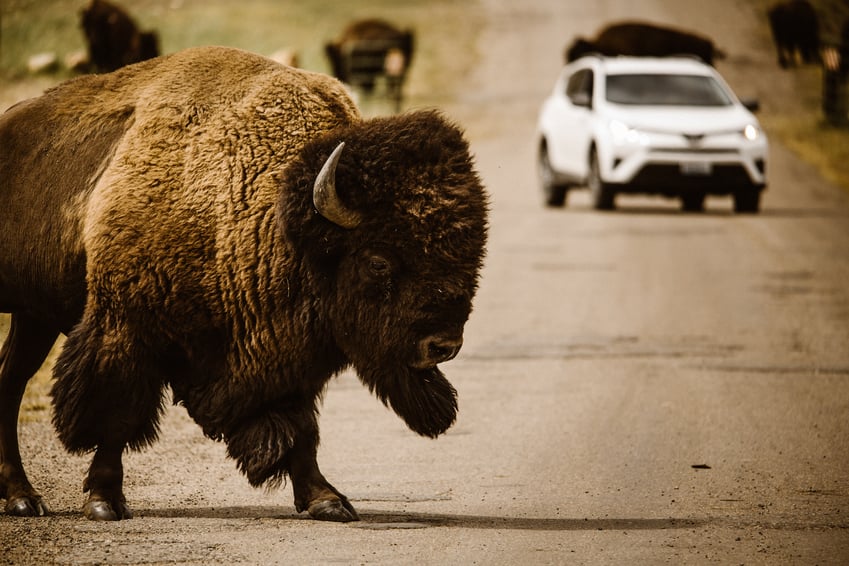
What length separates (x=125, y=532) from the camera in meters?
6.66

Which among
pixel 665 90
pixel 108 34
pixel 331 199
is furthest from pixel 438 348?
pixel 108 34

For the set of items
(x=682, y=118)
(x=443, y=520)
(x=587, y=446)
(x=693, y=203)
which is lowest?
(x=693, y=203)

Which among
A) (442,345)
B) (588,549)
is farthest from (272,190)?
(588,549)

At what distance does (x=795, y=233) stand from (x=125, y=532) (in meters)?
15.2

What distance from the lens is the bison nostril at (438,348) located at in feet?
21.6

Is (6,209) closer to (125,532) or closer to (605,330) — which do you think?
(125,532)

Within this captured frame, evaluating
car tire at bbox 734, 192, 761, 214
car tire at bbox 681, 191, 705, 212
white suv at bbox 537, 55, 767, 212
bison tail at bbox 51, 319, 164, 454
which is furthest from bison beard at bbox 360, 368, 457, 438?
car tire at bbox 681, 191, 705, 212

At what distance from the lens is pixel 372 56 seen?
139 ft

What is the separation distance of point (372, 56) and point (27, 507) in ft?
118

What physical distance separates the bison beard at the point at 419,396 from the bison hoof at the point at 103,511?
128 cm

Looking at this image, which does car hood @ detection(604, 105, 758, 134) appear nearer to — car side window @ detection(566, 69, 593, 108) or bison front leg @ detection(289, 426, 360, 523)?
car side window @ detection(566, 69, 593, 108)

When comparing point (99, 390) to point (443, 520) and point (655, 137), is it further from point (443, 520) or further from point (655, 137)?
point (655, 137)

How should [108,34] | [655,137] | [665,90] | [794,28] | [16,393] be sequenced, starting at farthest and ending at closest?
1. [794,28]
2. [108,34]
3. [665,90]
4. [655,137]
5. [16,393]

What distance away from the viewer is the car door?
2198 cm
